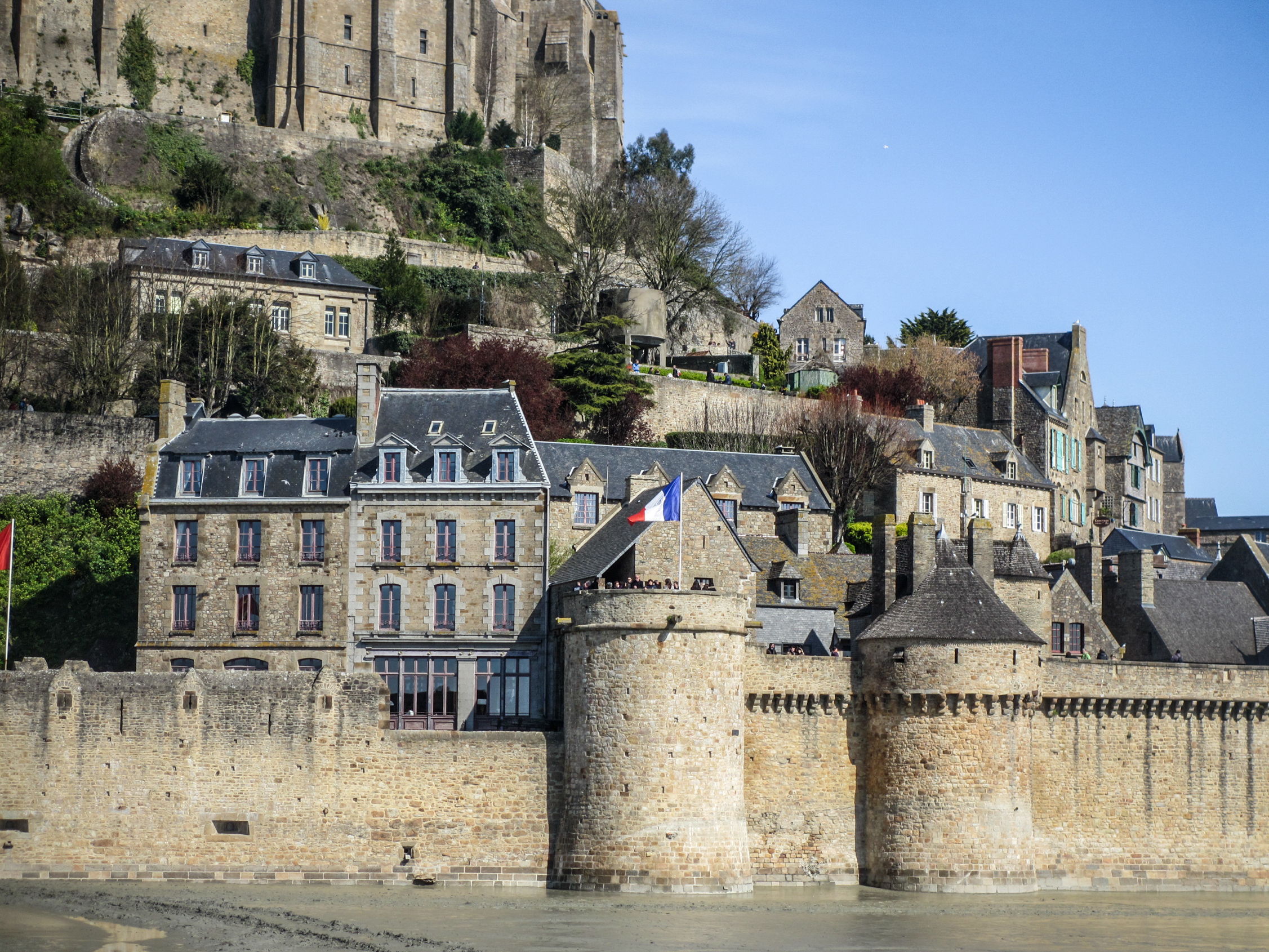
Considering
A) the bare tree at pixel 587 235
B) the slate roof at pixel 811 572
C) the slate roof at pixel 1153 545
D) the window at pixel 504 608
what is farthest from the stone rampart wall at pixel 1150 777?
the bare tree at pixel 587 235

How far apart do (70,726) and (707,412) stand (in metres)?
30.8

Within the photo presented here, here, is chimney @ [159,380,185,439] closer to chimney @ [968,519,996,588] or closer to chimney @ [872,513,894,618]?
chimney @ [872,513,894,618]

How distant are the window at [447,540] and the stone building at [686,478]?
2405mm

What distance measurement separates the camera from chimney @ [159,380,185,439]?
142ft

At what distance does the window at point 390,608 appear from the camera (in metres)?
40.9

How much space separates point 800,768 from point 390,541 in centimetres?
1112

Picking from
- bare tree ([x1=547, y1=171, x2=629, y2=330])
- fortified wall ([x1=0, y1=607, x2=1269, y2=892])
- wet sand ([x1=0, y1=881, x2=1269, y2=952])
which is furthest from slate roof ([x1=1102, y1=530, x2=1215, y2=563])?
bare tree ([x1=547, y1=171, x2=629, y2=330])

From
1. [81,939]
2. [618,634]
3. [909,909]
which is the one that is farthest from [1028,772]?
[81,939]

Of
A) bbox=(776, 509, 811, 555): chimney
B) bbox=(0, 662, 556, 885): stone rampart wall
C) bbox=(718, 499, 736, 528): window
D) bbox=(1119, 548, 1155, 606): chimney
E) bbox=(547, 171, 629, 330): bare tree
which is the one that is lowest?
bbox=(0, 662, 556, 885): stone rampart wall

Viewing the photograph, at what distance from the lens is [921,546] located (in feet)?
125

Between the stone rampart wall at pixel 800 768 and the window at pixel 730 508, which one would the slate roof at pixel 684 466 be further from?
the stone rampart wall at pixel 800 768

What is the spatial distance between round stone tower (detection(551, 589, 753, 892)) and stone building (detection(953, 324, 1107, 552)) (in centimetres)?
2991

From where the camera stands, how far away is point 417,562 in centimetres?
4097

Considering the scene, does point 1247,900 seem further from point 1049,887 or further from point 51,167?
point 51,167
